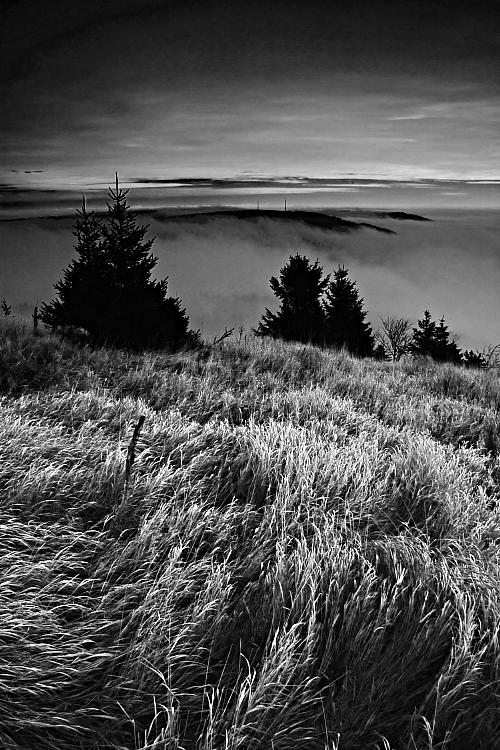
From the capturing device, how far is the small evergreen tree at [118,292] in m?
10.5

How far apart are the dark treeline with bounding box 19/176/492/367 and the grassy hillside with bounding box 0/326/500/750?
6.17 meters

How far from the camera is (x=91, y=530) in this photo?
7.90 ft

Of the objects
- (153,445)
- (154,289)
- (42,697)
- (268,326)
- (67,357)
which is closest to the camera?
(42,697)

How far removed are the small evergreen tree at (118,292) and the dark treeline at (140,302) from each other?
0.07 feet

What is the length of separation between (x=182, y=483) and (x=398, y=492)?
58.5 inches

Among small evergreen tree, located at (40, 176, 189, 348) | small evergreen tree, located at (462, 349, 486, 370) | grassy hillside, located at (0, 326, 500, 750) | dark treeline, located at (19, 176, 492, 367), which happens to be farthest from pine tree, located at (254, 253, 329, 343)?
grassy hillside, located at (0, 326, 500, 750)

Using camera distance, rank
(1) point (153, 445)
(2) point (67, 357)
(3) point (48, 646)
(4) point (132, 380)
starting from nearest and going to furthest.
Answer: (3) point (48, 646), (1) point (153, 445), (4) point (132, 380), (2) point (67, 357)

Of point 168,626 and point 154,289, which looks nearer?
point 168,626

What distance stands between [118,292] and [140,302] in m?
0.98

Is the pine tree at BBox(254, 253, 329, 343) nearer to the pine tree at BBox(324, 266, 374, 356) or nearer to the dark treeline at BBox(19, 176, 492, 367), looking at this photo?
the dark treeline at BBox(19, 176, 492, 367)

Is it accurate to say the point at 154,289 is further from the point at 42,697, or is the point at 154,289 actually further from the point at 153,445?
the point at 42,697

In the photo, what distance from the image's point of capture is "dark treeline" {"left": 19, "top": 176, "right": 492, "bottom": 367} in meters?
10.9

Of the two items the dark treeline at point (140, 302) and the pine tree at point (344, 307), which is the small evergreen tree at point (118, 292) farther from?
the pine tree at point (344, 307)

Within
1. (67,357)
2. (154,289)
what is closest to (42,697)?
(67,357)
